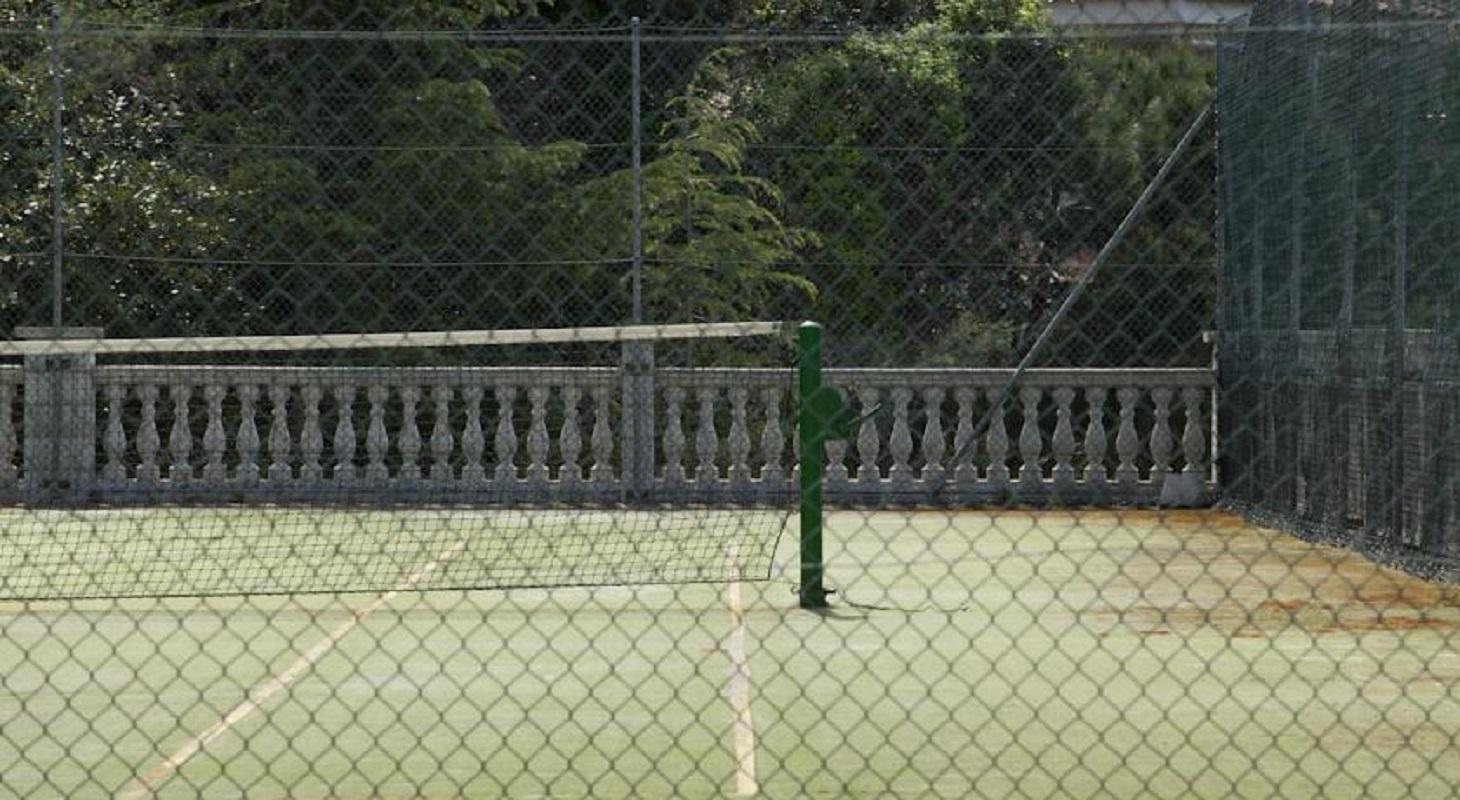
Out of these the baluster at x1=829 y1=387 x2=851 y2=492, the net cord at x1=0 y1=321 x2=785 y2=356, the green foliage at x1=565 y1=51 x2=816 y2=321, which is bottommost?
the baluster at x1=829 y1=387 x2=851 y2=492

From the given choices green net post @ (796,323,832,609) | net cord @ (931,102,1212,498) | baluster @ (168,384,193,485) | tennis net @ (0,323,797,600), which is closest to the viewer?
green net post @ (796,323,832,609)

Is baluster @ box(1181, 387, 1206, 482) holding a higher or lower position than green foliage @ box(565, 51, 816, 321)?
lower

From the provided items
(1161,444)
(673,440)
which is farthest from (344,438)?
(1161,444)

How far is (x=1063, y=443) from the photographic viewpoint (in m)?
15.6

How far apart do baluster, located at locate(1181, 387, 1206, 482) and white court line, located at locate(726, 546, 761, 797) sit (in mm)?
5095

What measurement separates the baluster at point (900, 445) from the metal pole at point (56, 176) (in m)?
4.54

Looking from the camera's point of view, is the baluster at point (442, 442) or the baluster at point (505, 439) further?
the baluster at point (442, 442)

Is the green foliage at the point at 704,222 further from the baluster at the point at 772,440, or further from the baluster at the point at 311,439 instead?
the baluster at the point at 311,439

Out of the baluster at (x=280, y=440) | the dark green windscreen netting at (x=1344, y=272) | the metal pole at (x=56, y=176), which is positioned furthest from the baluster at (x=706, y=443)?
the metal pole at (x=56, y=176)

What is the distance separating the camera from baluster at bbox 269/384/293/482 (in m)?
15.5

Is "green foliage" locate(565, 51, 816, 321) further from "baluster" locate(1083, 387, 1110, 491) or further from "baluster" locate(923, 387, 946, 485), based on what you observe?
"baluster" locate(1083, 387, 1110, 491)

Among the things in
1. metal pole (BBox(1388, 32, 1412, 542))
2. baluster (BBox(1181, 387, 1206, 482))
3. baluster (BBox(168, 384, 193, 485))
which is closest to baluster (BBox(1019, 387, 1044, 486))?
baluster (BBox(1181, 387, 1206, 482))

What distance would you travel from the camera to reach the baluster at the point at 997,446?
1555cm

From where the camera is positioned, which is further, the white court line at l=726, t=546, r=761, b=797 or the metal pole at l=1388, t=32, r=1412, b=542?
the metal pole at l=1388, t=32, r=1412, b=542
